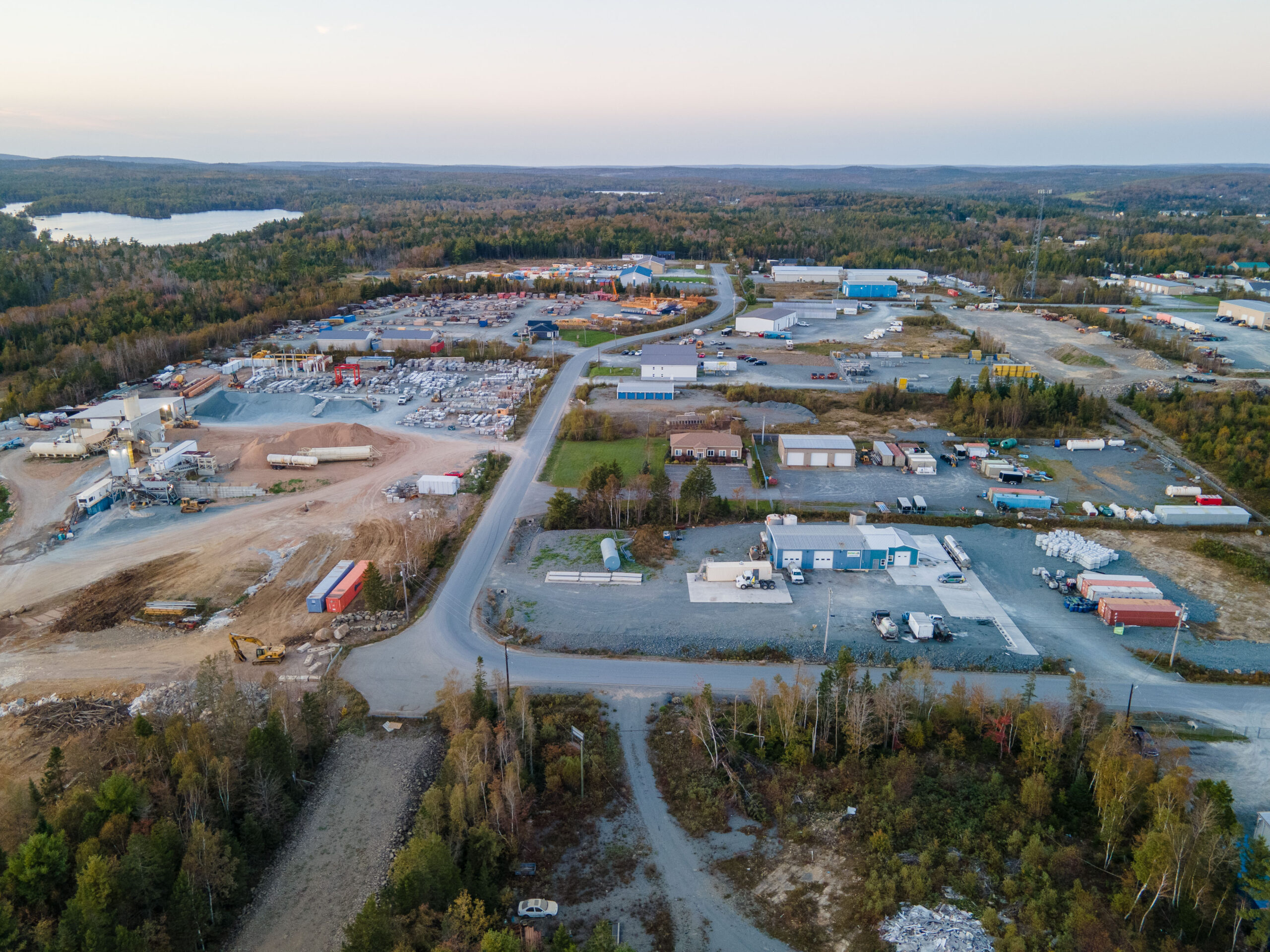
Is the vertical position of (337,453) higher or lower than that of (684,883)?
higher

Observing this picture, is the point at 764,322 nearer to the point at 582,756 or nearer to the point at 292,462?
the point at 292,462

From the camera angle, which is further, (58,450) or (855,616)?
(58,450)

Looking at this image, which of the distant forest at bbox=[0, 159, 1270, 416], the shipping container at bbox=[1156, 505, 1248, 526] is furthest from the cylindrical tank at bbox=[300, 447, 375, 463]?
the shipping container at bbox=[1156, 505, 1248, 526]

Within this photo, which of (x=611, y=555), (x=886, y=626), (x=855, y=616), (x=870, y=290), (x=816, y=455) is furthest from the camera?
(x=870, y=290)

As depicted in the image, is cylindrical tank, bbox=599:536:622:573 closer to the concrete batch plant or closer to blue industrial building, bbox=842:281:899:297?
the concrete batch plant

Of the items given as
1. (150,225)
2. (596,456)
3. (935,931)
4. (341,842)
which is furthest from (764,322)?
(150,225)

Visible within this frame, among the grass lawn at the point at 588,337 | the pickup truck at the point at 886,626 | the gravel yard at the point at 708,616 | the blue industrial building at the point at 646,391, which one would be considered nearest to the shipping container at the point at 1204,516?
the gravel yard at the point at 708,616
